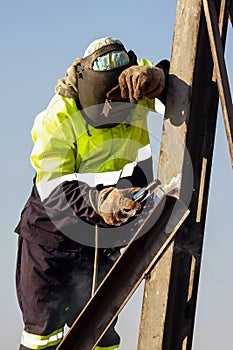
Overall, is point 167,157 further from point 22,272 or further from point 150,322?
point 22,272

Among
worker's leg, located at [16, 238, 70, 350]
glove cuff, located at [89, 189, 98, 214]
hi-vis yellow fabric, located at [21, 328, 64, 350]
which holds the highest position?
glove cuff, located at [89, 189, 98, 214]

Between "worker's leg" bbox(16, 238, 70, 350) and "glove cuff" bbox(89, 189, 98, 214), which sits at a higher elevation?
"glove cuff" bbox(89, 189, 98, 214)

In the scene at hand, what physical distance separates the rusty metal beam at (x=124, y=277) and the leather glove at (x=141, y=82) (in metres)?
0.52

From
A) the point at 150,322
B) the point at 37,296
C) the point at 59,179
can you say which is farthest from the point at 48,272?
the point at 150,322

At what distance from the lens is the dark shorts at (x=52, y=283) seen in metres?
6.21

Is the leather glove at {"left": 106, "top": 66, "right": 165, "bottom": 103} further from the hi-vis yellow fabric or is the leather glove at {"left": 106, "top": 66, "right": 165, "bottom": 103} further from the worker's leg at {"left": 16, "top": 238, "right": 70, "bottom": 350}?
the hi-vis yellow fabric

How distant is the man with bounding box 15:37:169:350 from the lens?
5543 mm

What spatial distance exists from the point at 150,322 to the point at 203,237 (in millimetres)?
485

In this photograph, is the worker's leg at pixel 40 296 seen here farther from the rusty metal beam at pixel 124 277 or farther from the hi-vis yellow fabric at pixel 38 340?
the rusty metal beam at pixel 124 277

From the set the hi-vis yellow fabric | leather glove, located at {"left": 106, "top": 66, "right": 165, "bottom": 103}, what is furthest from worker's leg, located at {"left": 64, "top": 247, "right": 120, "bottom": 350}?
leather glove, located at {"left": 106, "top": 66, "right": 165, "bottom": 103}

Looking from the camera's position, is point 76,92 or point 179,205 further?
point 76,92

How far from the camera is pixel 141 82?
4895 millimetres

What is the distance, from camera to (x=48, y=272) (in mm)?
6230

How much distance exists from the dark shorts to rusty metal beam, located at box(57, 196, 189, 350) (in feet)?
4.31
